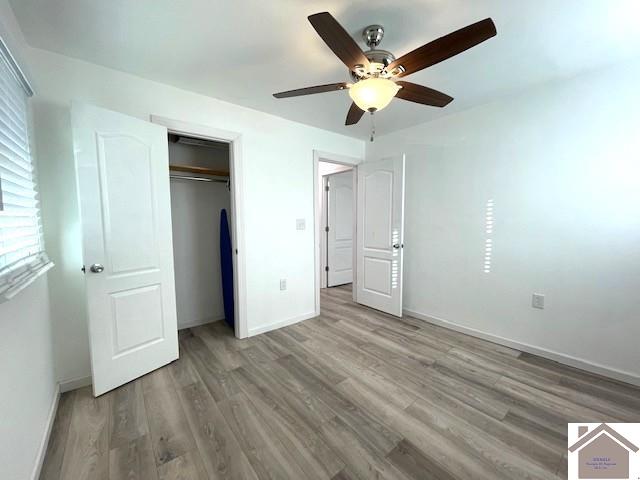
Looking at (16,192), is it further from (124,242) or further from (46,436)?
(46,436)

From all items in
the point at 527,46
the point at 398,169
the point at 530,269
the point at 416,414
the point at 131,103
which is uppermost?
the point at 527,46

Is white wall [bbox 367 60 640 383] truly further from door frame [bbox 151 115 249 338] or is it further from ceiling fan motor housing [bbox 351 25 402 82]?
door frame [bbox 151 115 249 338]

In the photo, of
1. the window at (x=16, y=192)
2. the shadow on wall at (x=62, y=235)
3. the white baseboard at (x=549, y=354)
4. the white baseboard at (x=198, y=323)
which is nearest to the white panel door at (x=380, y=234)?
the white baseboard at (x=549, y=354)

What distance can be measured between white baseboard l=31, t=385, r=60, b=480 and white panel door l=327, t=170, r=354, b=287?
3.59m

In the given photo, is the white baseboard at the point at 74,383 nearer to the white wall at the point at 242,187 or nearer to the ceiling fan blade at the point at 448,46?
the white wall at the point at 242,187

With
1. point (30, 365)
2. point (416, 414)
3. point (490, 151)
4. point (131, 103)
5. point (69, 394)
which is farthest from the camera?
point (490, 151)

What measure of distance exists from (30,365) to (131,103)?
1827 mm

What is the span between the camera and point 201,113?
227 cm

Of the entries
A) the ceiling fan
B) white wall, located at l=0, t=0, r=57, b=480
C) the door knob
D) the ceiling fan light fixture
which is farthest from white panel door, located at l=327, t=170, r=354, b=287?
white wall, located at l=0, t=0, r=57, b=480

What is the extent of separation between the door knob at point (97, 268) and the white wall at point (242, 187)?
24 cm

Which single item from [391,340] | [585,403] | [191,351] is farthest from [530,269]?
[191,351]

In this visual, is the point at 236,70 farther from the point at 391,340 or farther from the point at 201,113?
the point at 391,340

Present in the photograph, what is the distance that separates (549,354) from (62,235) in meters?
3.92
